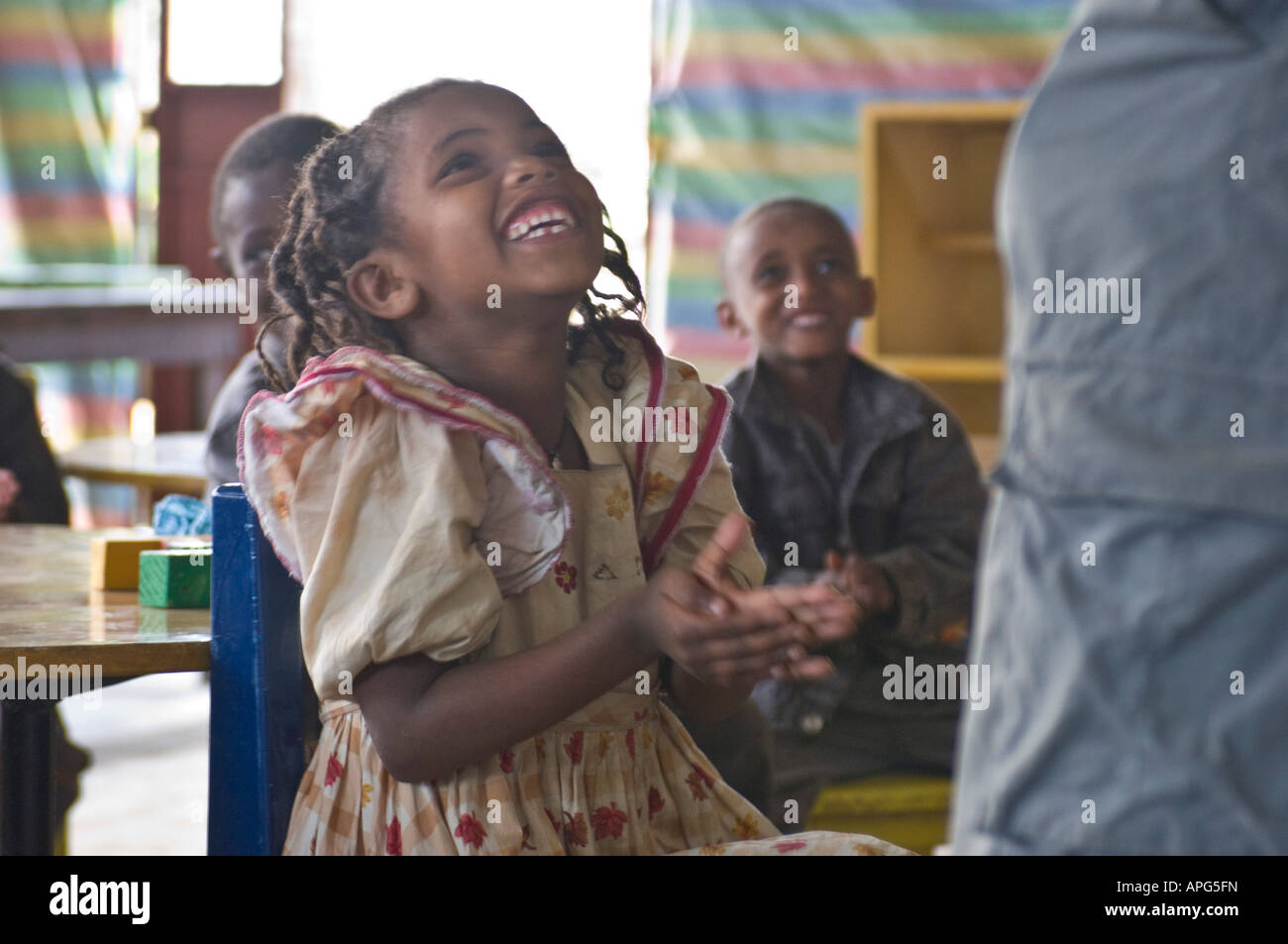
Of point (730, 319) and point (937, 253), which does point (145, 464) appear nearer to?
point (730, 319)

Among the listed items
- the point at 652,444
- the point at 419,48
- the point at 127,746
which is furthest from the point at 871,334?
the point at 652,444

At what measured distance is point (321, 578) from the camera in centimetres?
112

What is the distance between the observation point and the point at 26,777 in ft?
4.84

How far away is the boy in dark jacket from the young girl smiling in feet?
1.90

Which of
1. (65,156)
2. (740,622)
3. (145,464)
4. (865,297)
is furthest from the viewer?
(65,156)

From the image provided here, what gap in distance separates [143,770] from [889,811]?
7.98ft

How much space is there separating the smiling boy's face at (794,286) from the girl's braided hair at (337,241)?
1.11m

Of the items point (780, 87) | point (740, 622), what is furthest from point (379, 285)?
point (780, 87)

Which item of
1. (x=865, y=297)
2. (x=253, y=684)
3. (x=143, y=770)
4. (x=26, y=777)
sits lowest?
Answer: (x=143, y=770)

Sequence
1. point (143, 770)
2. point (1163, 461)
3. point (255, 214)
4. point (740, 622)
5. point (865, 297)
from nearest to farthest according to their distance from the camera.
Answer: point (1163, 461) → point (740, 622) → point (255, 214) → point (865, 297) → point (143, 770)

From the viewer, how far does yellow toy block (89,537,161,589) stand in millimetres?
1599

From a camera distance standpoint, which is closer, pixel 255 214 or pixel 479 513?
pixel 479 513

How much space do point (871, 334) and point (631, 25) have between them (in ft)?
5.30
